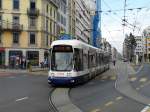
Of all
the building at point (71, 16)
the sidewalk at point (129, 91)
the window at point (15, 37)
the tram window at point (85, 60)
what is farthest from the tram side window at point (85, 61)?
the building at point (71, 16)

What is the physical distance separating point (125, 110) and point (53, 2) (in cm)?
6908

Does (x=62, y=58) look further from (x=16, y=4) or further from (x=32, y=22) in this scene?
(x=16, y=4)

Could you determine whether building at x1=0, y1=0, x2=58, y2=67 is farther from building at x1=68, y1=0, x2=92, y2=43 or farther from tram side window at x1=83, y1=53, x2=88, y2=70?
tram side window at x1=83, y1=53, x2=88, y2=70

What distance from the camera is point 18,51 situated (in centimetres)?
7425

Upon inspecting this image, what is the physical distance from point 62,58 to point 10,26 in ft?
159

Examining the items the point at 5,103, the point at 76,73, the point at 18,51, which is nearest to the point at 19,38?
the point at 18,51

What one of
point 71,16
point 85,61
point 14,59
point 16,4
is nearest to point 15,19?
point 16,4

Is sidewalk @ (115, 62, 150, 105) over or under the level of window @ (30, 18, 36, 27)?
under

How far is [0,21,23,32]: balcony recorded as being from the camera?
74125 millimetres

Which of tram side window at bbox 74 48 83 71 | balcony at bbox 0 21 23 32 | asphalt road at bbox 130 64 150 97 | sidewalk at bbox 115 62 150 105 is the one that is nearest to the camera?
sidewalk at bbox 115 62 150 105

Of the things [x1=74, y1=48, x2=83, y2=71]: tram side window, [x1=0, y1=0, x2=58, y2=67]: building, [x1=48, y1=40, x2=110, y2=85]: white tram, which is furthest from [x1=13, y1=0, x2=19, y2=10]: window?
[x1=48, y1=40, x2=110, y2=85]: white tram

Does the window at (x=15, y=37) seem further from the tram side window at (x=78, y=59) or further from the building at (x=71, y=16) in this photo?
the tram side window at (x=78, y=59)

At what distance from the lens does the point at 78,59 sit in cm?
2862

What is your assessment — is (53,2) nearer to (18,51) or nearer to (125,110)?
(18,51)
